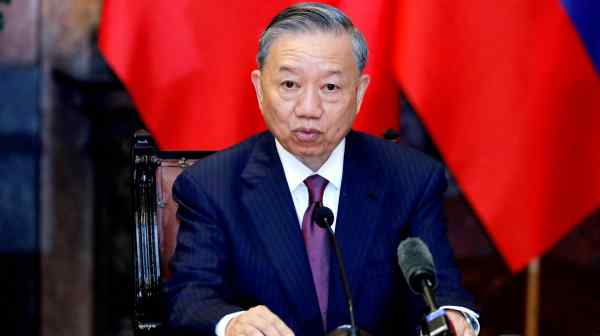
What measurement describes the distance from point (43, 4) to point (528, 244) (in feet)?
7.67

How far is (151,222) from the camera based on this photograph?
218cm

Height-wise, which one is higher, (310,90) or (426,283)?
(310,90)

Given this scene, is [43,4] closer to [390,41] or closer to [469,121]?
[390,41]

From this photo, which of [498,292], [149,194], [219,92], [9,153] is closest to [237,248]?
[149,194]

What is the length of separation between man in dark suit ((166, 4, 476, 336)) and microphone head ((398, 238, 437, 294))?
49 centimetres

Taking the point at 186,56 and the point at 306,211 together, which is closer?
the point at 306,211

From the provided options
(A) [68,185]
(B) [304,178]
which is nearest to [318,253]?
(B) [304,178]

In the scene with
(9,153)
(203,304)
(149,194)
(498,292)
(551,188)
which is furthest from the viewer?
(498,292)

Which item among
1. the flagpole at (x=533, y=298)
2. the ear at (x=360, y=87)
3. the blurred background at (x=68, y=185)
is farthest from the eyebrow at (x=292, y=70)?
the flagpole at (x=533, y=298)

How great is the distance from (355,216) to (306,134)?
251 millimetres

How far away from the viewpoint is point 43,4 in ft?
11.4

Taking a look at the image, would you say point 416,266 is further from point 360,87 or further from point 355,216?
point 360,87

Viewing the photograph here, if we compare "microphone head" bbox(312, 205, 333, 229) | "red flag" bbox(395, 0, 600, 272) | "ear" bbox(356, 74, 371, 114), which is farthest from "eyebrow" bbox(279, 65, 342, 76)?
"red flag" bbox(395, 0, 600, 272)

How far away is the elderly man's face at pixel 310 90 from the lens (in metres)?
1.80
